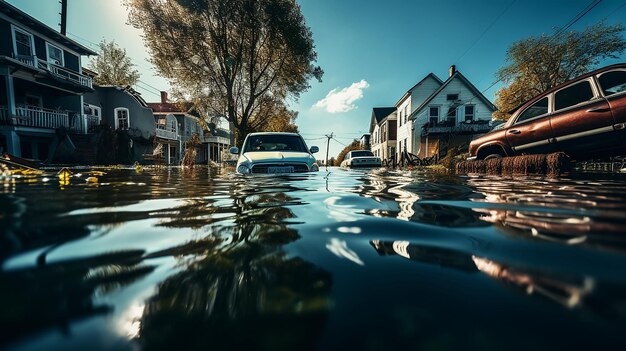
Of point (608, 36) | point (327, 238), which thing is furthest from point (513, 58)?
point (327, 238)

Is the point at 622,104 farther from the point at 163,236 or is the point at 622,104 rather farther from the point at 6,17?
the point at 6,17

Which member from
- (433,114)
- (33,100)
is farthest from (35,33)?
(433,114)

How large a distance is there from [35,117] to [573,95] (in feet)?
76.8

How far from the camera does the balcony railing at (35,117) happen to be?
14789mm

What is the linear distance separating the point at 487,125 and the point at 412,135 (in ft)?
19.6

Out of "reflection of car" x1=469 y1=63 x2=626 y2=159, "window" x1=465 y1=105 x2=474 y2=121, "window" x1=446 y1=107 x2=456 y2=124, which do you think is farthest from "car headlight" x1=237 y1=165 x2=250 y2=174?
"window" x1=465 y1=105 x2=474 y2=121

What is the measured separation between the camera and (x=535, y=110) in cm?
625

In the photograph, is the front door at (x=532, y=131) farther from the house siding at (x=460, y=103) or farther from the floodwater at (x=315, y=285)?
the house siding at (x=460, y=103)

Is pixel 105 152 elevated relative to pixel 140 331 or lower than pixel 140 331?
elevated

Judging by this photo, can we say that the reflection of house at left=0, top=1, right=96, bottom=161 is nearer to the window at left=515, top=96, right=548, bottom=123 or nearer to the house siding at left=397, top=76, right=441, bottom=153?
the window at left=515, top=96, right=548, bottom=123

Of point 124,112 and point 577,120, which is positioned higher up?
point 124,112

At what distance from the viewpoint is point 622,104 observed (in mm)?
4523

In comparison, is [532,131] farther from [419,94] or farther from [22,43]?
[22,43]

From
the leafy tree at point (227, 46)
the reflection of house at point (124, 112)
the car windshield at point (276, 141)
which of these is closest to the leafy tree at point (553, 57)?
the leafy tree at point (227, 46)
